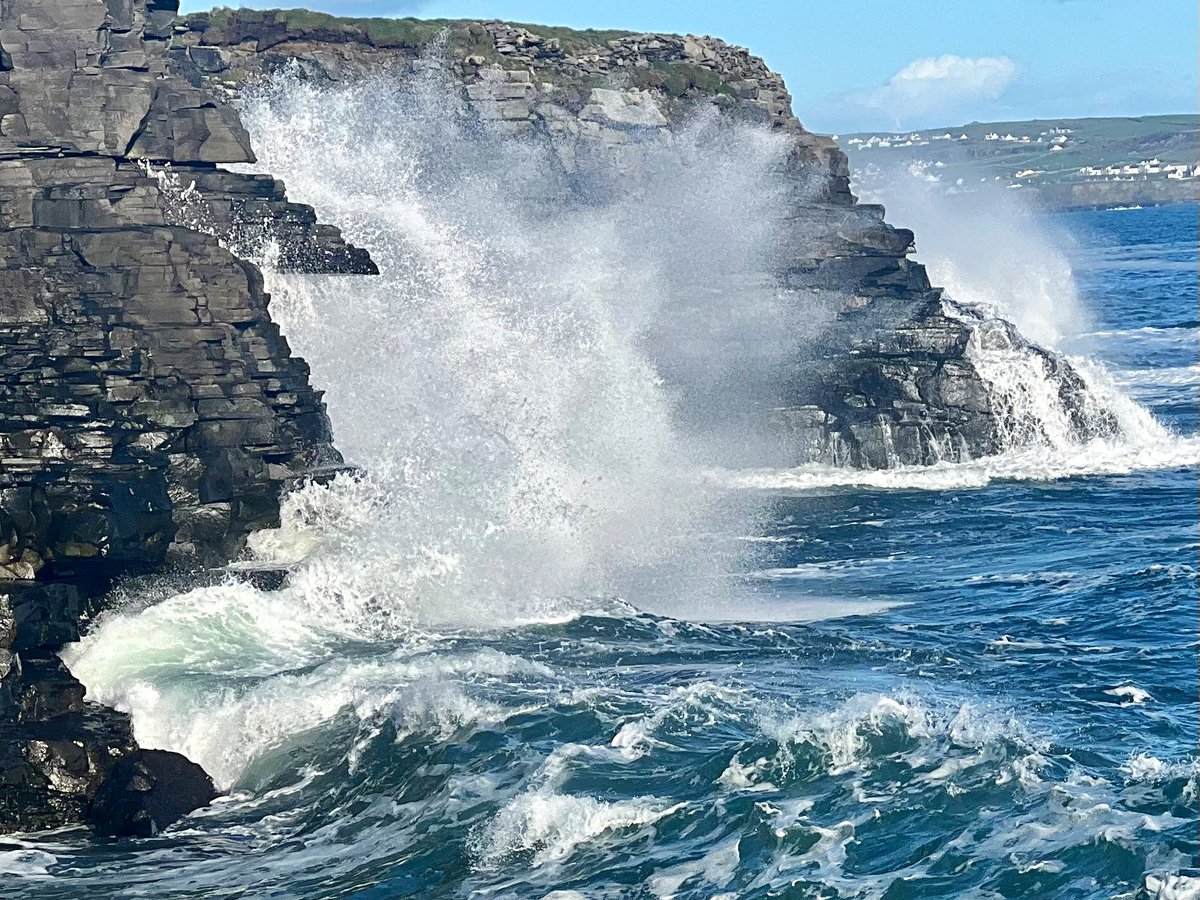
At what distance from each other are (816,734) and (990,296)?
138 ft

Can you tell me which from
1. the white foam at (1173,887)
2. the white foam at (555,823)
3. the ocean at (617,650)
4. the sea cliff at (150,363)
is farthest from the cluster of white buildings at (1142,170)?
the white foam at (1173,887)

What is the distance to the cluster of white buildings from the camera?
18575 centimetres

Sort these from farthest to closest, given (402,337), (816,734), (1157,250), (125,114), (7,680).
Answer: (1157,250) < (402,337) < (125,114) < (7,680) < (816,734)

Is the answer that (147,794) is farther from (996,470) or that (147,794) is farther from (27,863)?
(996,470)

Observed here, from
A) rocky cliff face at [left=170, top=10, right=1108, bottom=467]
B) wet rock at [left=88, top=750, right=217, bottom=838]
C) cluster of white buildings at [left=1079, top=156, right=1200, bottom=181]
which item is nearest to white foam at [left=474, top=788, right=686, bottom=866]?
wet rock at [left=88, top=750, right=217, bottom=838]

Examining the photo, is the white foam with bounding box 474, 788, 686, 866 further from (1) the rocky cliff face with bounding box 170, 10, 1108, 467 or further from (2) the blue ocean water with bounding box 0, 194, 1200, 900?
(1) the rocky cliff face with bounding box 170, 10, 1108, 467

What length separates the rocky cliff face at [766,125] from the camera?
3697cm

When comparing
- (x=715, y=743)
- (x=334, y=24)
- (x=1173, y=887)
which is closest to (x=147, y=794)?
(x=715, y=743)

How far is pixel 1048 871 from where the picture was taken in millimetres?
14203

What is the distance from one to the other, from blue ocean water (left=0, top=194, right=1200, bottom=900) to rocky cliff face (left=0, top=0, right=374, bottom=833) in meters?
1.23

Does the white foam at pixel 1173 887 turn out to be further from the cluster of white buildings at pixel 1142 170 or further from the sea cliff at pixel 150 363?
the cluster of white buildings at pixel 1142 170

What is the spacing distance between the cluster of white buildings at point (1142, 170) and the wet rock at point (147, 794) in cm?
17730

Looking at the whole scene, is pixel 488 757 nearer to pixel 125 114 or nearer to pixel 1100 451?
pixel 125 114

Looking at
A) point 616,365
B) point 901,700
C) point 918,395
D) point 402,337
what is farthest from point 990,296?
point 901,700
